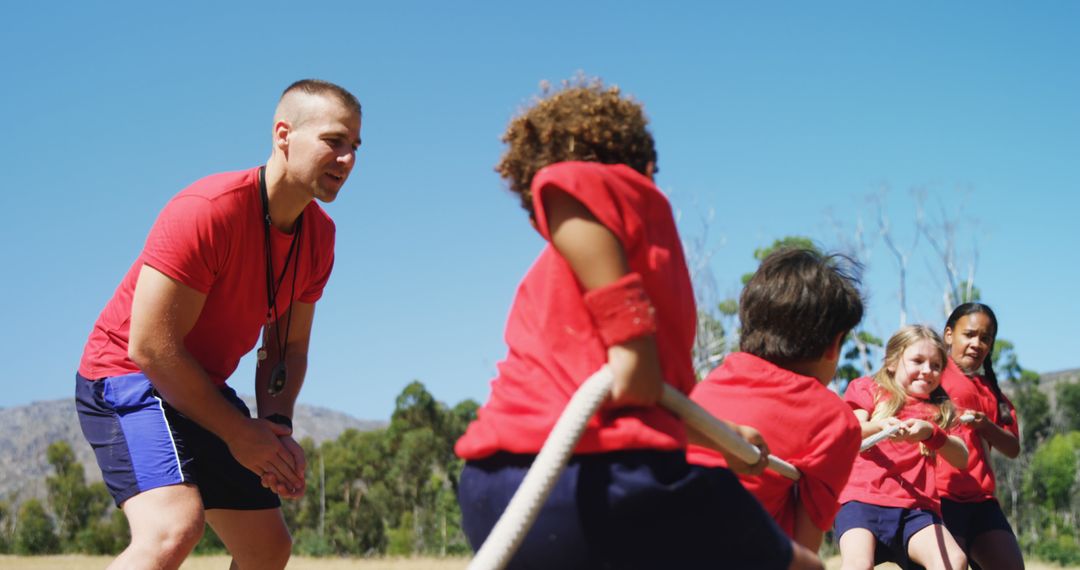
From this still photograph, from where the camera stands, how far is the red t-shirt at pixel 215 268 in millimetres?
3797

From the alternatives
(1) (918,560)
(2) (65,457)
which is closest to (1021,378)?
(2) (65,457)

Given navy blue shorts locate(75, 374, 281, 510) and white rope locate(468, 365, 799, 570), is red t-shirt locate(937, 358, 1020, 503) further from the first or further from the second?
white rope locate(468, 365, 799, 570)

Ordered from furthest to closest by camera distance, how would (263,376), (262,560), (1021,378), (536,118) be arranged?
1. (1021,378)
2. (263,376)
3. (262,560)
4. (536,118)

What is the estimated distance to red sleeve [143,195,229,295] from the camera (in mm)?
3762

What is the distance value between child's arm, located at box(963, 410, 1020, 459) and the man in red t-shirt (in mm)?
3723

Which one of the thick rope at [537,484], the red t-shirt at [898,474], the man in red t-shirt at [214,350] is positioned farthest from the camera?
the red t-shirt at [898,474]

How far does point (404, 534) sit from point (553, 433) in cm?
2818

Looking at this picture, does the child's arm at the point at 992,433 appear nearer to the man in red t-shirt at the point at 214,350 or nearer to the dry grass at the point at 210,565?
the man in red t-shirt at the point at 214,350

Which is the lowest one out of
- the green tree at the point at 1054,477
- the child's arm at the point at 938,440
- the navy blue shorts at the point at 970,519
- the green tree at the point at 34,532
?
the green tree at the point at 34,532

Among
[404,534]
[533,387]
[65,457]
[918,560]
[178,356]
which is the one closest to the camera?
[533,387]

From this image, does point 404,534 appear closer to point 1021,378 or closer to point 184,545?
point 184,545

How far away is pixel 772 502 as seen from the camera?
340 cm

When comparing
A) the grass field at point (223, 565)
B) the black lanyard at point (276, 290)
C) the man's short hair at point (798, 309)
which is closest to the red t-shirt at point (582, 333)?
the man's short hair at point (798, 309)

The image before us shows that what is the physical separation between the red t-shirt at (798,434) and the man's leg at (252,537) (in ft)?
5.89
